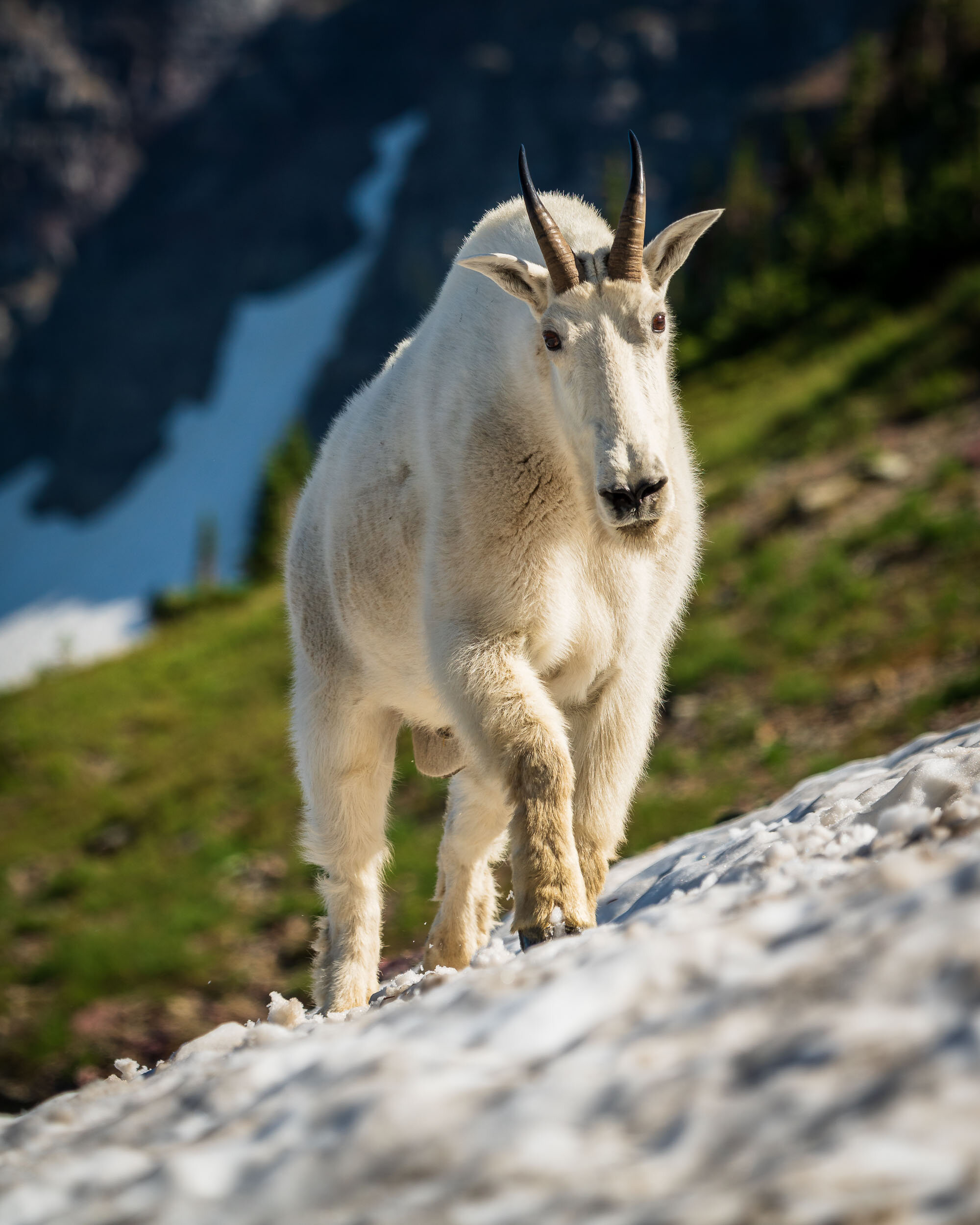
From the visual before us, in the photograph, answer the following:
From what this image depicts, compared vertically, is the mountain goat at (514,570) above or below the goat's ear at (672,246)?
below

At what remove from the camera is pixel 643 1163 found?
1.67m

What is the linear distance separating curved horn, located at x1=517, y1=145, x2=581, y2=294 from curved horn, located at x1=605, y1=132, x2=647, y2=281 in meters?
0.16

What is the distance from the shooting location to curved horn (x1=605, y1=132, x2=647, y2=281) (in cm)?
388

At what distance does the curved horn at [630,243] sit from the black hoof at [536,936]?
7.09 feet

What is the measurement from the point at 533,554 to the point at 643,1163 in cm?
237

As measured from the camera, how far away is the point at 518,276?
3879 millimetres

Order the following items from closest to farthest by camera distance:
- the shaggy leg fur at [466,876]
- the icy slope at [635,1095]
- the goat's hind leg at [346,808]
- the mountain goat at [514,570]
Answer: the icy slope at [635,1095] → the mountain goat at [514,570] → the shaggy leg fur at [466,876] → the goat's hind leg at [346,808]

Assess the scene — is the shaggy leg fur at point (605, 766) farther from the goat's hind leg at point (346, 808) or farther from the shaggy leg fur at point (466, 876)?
the goat's hind leg at point (346, 808)

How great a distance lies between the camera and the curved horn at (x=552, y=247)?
3.83 m

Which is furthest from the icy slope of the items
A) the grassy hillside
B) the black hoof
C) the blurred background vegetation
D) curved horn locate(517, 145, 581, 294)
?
the blurred background vegetation

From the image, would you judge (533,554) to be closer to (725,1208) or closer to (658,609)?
(658,609)

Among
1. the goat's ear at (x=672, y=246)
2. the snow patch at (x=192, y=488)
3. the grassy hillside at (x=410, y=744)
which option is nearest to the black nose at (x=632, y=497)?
the goat's ear at (x=672, y=246)

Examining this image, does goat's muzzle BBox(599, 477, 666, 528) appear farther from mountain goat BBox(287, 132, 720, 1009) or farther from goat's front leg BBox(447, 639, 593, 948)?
goat's front leg BBox(447, 639, 593, 948)

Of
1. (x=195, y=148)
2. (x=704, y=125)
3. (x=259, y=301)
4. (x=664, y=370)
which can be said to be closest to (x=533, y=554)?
(x=664, y=370)
